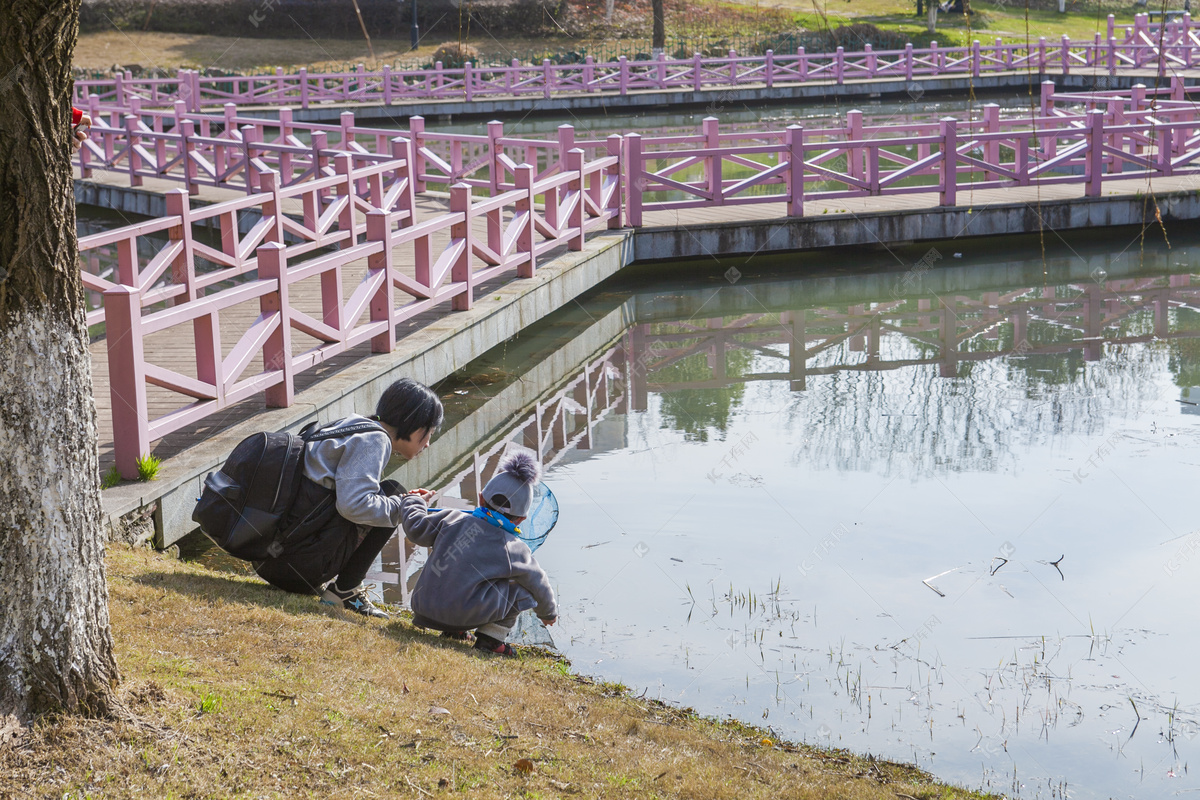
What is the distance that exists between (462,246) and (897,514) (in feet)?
14.4

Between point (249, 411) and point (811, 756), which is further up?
point (249, 411)

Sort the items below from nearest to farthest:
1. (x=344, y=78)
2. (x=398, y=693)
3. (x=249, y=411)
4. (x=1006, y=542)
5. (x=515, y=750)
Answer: (x=515, y=750) < (x=398, y=693) < (x=1006, y=542) < (x=249, y=411) < (x=344, y=78)

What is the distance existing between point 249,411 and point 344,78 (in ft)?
88.6

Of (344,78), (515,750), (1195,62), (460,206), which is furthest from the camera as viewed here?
(1195,62)

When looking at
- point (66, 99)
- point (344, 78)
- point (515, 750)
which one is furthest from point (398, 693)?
point (344, 78)

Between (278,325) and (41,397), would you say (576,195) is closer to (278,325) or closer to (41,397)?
(278,325)

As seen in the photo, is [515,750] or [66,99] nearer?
[66,99]

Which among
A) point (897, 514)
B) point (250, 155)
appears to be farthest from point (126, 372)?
point (250, 155)

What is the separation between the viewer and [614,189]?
43.8ft

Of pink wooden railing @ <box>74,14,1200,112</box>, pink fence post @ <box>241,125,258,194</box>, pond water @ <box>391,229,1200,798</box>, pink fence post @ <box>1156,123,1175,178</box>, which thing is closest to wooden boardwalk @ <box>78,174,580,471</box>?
pond water @ <box>391,229,1200,798</box>

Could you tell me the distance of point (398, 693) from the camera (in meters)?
3.92

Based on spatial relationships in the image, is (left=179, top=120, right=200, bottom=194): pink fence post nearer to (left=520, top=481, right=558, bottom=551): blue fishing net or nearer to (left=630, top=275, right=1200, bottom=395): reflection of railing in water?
(left=630, top=275, right=1200, bottom=395): reflection of railing in water

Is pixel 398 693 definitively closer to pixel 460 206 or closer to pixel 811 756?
pixel 811 756

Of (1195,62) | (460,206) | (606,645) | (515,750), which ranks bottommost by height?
(606,645)
